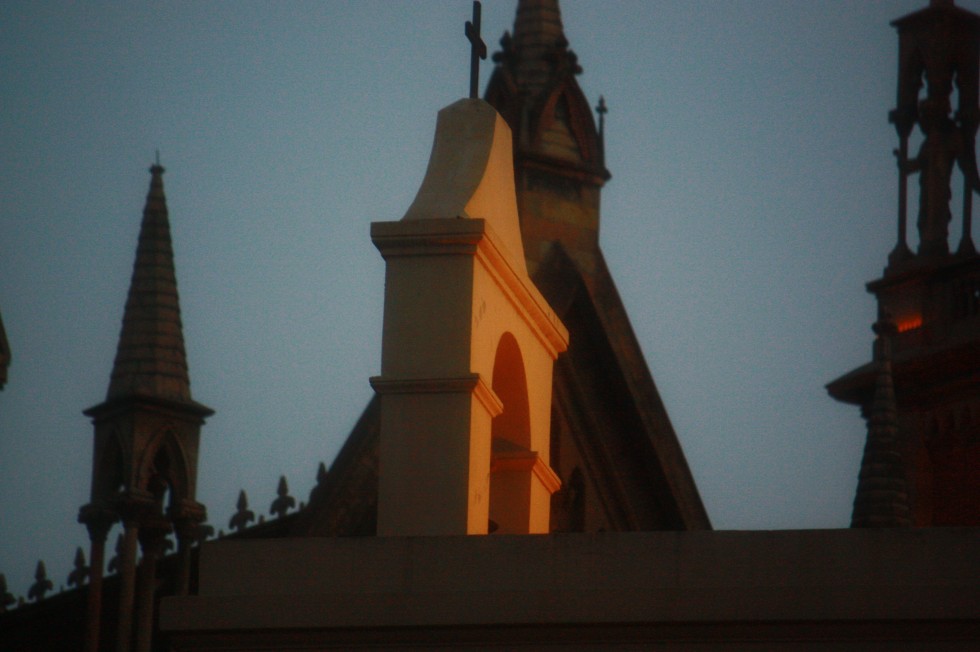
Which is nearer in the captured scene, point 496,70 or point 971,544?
point 971,544

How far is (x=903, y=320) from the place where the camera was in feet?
159

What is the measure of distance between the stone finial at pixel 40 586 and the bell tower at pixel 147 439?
420cm

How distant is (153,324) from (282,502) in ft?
18.8

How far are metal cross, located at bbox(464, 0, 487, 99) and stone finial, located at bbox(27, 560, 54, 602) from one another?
14283mm

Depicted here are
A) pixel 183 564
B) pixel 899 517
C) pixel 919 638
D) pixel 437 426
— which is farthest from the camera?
pixel 899 517

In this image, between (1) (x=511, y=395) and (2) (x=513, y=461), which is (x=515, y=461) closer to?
(2) (x=513, y=461)

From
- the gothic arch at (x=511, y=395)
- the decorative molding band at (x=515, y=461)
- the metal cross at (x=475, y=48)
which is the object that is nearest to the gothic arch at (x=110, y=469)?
the gothic arch at (x=511, y=395)

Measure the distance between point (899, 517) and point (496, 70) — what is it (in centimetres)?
843

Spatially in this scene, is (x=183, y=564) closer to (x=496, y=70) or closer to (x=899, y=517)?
(x=899, y=517)

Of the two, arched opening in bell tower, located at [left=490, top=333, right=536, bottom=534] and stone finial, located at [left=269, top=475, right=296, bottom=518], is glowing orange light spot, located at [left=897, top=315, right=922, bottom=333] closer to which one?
stone finial, located at [left=269, top=475, right=296, bottom=518]

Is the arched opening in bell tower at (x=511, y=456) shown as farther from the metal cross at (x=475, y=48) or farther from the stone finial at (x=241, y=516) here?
the stone finial at (x=241, y=516)

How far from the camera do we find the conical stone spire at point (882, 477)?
34.0m

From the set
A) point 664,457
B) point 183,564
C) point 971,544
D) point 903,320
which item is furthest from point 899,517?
point 971,544

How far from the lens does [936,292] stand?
4778 cm
